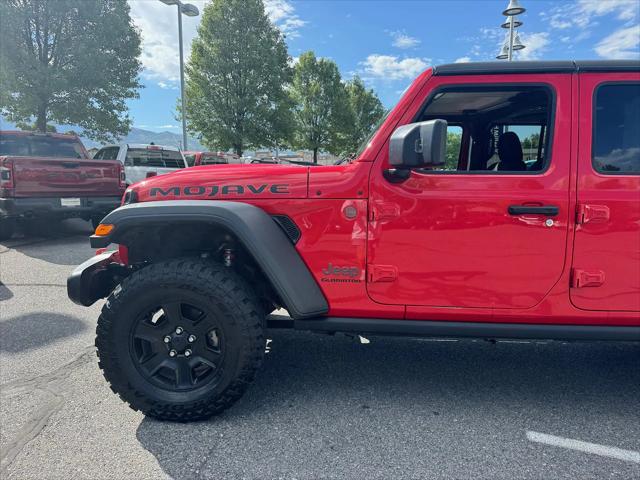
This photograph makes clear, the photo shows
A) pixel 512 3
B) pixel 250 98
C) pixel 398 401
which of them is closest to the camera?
pixel 398 401

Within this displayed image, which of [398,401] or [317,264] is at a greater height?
[317,264]

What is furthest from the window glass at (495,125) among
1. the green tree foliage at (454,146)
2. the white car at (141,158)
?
the white car at (141,158)

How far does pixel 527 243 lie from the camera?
2.09 metres

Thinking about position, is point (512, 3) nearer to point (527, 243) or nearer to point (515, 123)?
point (515, 123)

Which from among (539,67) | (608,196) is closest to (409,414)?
(608,196)

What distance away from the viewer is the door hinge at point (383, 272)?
2.18 metres

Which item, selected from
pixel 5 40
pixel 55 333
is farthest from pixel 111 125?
pixel 55 333

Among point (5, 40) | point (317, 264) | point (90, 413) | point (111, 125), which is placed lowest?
point (90, 413)

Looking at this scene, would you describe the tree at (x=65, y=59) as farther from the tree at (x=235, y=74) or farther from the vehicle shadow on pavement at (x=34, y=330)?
the vehicle shadow on pavement at (x=34, y=330)

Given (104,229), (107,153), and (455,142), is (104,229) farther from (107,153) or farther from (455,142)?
(107,153)

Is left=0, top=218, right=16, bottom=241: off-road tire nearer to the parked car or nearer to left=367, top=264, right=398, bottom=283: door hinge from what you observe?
the parked car

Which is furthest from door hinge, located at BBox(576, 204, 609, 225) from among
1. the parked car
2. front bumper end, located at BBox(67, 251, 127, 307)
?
the parked car

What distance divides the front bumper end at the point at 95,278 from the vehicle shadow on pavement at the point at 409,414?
850 mm

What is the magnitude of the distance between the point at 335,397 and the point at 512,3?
412 inches
